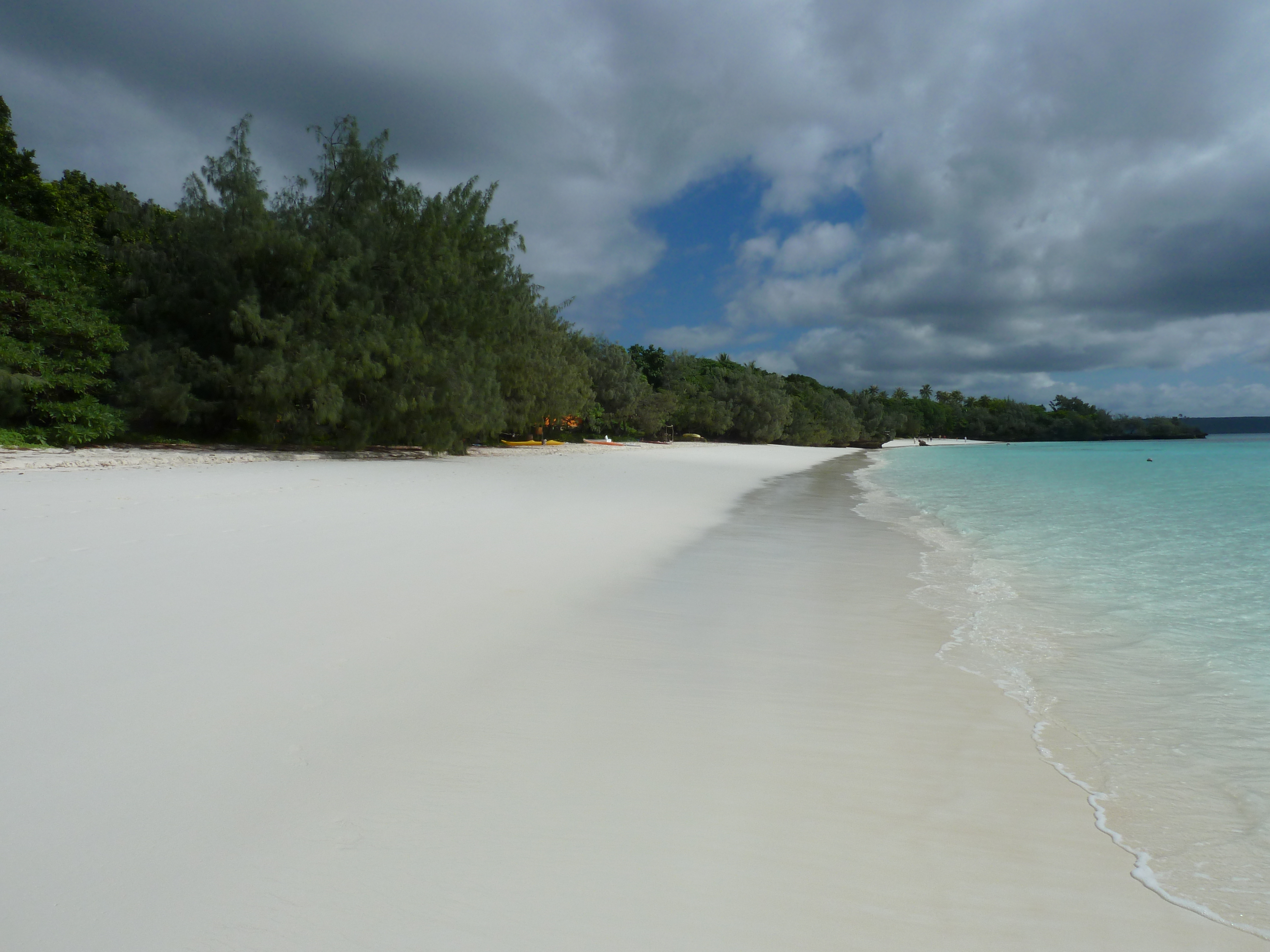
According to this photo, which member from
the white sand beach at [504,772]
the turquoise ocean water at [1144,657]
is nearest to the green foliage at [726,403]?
the turquoise ocean water at [1144,657]

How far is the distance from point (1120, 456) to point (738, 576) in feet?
178

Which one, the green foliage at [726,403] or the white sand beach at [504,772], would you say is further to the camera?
the green foliage at [726,403]

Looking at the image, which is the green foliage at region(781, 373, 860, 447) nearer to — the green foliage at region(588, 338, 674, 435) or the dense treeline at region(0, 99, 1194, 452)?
the green foliage at region(588, 338, 674, 435)

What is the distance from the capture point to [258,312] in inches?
734

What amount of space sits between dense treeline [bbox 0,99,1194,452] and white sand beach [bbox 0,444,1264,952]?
48.5 ft

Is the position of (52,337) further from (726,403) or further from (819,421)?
(819,421)

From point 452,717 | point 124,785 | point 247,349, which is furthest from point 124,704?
point 247,349

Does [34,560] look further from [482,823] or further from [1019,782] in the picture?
[1019,782]

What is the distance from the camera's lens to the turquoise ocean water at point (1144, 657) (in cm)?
234

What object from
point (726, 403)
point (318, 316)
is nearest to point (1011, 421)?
point (726, 403)

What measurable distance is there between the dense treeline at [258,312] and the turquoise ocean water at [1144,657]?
14.7m

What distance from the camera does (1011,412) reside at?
135 m

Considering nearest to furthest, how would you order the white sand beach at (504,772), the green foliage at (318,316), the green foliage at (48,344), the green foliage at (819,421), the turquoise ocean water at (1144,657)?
1. the white sand beach at (504,772)
2. the turquoise ocean water at (1144,657)
3. the green foliage at (48,344)
4. the green foliage at (318,316)
5. the green foliage at (819,421)

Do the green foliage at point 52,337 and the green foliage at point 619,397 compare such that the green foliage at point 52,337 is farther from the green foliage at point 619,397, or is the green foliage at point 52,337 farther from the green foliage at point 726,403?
the green foliage at point 726,403
